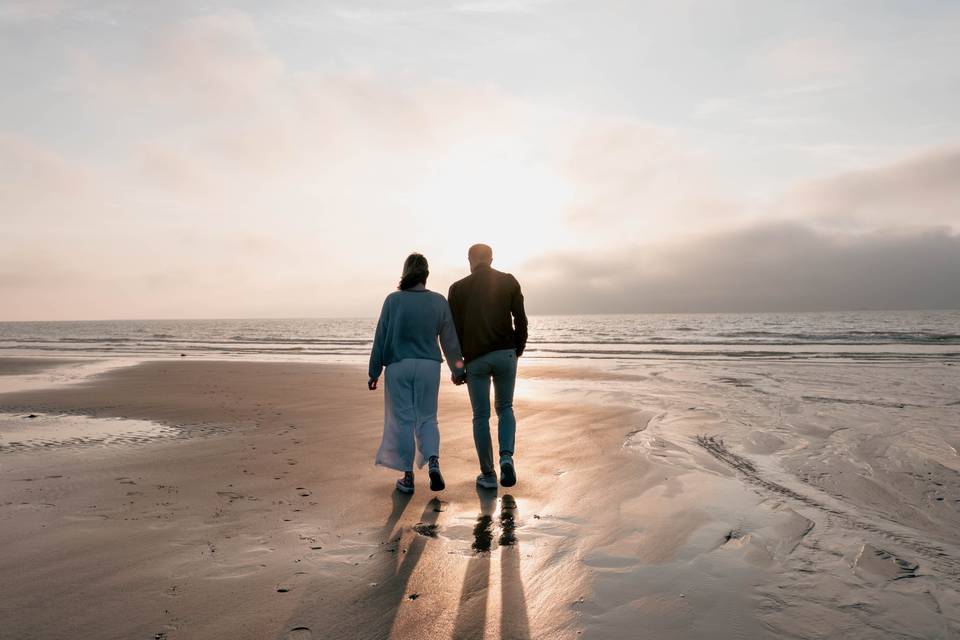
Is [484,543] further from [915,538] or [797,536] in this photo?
[915,538]

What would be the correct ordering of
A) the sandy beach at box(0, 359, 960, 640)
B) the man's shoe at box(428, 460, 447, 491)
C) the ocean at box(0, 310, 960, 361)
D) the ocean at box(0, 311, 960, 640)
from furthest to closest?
the ocean at box(0, 310, 960, 361), the man's shoe at box(428, 460, 447, 491), the ocean at box(0, 311, 960, 640), the sandy beach at box(0, 359, 960, 640)

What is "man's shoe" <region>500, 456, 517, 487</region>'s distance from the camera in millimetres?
4859

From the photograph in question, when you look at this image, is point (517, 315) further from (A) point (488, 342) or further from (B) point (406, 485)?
(B) point (406, 485)

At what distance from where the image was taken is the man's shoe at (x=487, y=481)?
15.8 ft

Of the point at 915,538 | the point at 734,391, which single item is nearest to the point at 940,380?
the point at 734,391

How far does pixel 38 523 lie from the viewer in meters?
3.83

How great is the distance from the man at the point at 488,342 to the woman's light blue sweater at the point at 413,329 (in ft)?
0.55

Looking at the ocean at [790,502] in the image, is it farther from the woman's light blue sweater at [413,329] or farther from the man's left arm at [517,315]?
the woman's light blue sweater at [413,329]

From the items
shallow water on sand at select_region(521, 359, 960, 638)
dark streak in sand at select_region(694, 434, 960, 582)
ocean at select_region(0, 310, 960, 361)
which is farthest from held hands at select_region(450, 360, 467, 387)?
ocean at select_region(0, 310, 960, 361)

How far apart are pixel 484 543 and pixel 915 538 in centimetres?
278

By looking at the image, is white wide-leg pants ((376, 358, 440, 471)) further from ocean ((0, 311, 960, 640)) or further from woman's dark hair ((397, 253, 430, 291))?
ocean ((0, 311, 960, 640))

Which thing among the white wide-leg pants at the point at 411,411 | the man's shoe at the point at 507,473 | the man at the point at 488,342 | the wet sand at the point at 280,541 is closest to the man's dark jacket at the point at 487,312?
the man at the point at 488,342

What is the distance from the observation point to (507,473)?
489cm

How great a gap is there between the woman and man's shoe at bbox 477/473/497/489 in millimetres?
463
